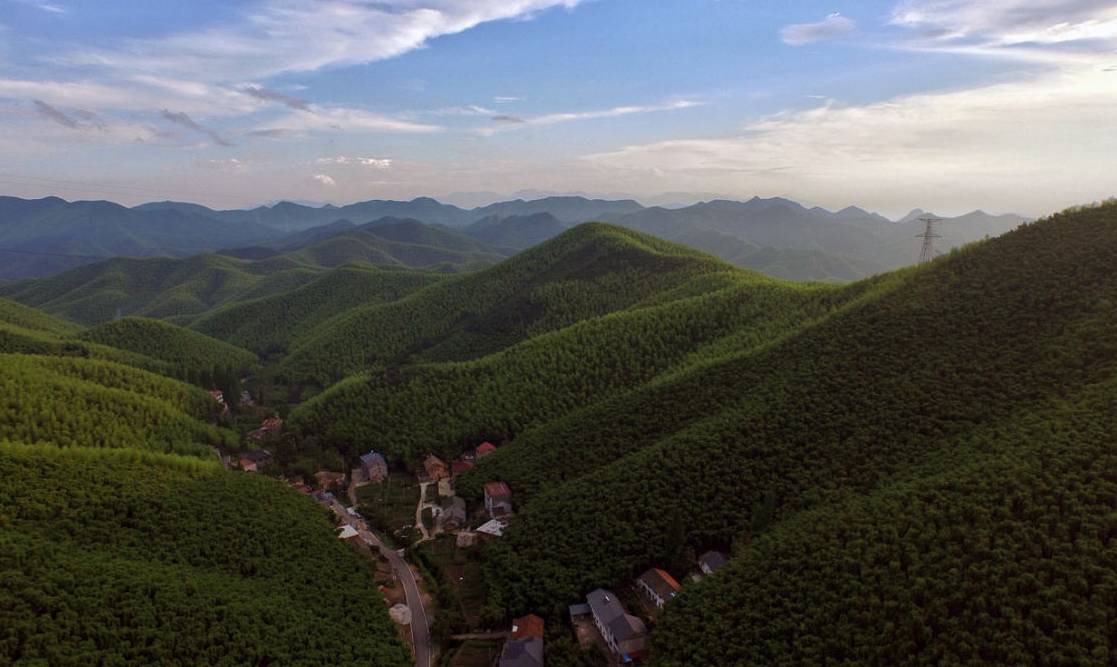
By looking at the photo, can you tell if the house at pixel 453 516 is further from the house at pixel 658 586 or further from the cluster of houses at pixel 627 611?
the house at pixel 658 586

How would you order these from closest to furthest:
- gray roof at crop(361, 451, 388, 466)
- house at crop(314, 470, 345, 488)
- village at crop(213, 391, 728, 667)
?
village at crop(213, 391, 728, 667) → house at crop(314, 470, 345, 488) → gray roof at crop(361, 451, 388, 466)

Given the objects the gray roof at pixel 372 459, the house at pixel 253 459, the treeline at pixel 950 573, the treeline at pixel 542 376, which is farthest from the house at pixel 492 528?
the house at pixel 253 459

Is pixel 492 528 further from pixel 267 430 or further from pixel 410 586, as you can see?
pixel 267 430

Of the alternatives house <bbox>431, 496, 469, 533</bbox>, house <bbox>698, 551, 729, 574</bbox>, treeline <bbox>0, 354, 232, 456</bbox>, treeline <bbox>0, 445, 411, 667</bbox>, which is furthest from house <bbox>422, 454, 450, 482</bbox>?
house <bbox>698, 551, 729, 574</bbox>

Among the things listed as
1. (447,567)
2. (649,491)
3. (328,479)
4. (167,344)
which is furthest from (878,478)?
(167,344)

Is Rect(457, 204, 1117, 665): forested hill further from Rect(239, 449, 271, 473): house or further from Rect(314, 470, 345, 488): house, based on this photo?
Rect(239, 449, 271, 473): house
